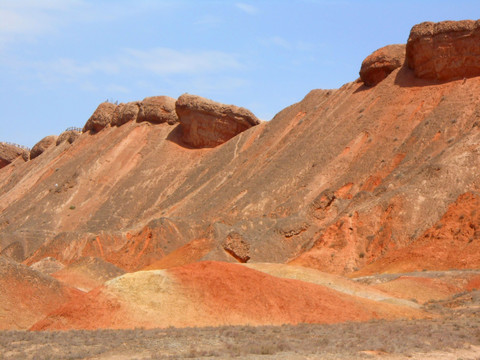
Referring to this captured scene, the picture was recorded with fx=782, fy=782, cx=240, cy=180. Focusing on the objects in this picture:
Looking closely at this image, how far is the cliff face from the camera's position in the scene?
108 feet

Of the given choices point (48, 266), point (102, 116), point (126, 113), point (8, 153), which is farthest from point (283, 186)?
point (8, 153)

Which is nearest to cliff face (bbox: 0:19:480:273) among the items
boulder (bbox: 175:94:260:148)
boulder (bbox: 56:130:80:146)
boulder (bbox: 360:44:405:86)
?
boulder (bbox: 360:44:405:86)

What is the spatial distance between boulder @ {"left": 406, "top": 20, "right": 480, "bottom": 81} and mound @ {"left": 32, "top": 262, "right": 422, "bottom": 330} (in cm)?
2588

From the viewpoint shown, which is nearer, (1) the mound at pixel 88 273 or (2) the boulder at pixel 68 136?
(1) the mound at pixel 88 273

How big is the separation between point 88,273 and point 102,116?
133 ft

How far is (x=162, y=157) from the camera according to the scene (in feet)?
206

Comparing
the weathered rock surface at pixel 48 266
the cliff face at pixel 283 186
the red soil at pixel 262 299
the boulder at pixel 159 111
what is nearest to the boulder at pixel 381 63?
the cliff face at pixel 283 186

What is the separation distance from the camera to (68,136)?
77.8 meters

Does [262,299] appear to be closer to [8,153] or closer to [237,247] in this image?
[237,247]

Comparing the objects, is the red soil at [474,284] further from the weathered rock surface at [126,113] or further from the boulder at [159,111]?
the weathered rock surface at [126,113]

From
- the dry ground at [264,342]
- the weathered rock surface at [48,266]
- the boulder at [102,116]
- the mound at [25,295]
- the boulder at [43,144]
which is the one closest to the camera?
the dry ground at [264,342]

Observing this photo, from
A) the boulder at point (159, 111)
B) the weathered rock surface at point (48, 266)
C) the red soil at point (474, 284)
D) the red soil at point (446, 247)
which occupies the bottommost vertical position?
the red soil at point (474, 284)

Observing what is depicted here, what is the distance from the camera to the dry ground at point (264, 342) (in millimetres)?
13227

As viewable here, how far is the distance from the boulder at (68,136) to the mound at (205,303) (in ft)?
193
